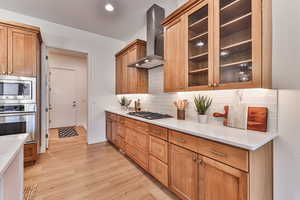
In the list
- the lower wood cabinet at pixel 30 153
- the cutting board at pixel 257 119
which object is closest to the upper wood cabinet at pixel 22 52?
the lower wood cabinet at pixel 30 153

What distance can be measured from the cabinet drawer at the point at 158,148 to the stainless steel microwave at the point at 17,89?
2195mm

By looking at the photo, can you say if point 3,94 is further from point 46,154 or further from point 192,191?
point 192,191

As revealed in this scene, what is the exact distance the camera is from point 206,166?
124 cm

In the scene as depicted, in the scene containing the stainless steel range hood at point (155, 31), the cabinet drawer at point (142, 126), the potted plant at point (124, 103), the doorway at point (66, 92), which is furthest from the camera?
the doorway at point (66, 92)

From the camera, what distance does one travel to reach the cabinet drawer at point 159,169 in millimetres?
1703

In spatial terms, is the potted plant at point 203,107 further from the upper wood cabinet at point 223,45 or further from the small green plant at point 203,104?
the upper wood cabinet at point 223,45

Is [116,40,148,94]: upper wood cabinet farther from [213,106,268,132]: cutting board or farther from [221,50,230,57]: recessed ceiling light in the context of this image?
[213,106,268,132]: cutting board

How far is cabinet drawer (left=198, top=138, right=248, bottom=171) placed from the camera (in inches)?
39.2

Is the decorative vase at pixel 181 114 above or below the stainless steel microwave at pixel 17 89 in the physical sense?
below

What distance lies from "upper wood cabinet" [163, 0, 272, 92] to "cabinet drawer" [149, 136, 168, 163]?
769 millimetres

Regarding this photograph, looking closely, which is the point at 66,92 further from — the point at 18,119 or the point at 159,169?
the point at 159,169

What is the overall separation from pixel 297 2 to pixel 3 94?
3779mm

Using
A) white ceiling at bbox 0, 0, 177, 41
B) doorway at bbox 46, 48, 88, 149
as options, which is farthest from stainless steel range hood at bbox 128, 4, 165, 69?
doorway at bbox 46, 48, 88, 149

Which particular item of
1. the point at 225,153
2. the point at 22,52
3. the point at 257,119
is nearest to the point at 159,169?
the point at 225,153
